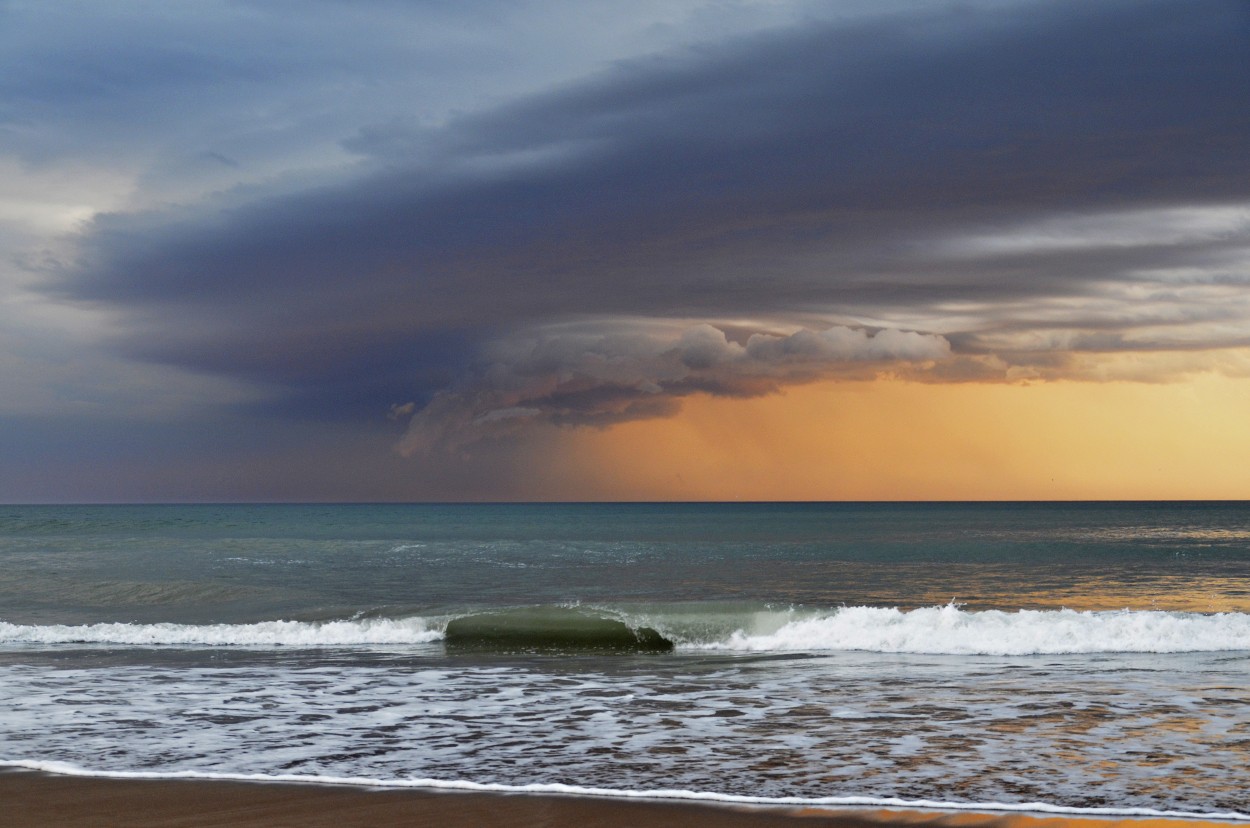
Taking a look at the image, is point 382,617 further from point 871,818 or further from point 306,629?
point 871,818

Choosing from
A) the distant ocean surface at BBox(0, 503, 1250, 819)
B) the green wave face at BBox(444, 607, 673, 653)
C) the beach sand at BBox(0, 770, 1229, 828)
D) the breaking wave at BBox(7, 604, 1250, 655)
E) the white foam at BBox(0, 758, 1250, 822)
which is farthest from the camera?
the green wave face at BBox(444, 607, 673, 653)

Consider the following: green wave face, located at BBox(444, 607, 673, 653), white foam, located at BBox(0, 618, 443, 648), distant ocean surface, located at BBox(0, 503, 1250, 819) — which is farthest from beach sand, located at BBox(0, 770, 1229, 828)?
white foam, located at BBox(0, 618, 443, 648)

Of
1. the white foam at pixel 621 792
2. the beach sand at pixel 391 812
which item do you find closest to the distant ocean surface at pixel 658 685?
the white foam at pixel 621 792

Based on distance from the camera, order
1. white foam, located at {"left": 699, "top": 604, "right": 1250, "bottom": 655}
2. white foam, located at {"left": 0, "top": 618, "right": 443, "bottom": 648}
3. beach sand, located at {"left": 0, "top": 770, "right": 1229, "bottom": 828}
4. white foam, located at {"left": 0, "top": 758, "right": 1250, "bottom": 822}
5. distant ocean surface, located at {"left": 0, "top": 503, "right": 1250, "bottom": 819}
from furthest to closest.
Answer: white foam, located at {"left": 0, "top": 618, "right": 443, "bottom": 648} → white foam, located at {"left": 699, "top": 604, "right": 1250, "bottom": 655} → distant ocean surface, located at {"left": 0, "top": 503, "right": 1250, "bottom": 819} → white foam, located at {"left": 0, "top": 758, "right": 1250, "bottom": 822} → beach sand, located at {"left": 0, "top": 770, "right": 1229, "bottom": 828}

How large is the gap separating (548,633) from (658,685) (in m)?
7.49

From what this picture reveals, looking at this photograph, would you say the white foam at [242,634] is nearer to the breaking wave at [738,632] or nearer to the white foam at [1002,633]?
the breaking wave at [738,632]

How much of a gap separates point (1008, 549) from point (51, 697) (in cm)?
4794

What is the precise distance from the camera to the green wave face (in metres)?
19.2

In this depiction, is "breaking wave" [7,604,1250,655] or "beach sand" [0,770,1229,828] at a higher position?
"beach sand" [0,770,1229,828]

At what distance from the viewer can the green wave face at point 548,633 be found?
19188 millimetres

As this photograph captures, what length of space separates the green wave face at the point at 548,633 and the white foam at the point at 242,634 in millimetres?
915

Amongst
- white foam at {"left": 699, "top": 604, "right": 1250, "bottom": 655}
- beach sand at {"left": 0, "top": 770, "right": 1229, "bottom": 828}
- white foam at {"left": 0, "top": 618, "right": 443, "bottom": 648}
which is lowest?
white foam at {"left": 0, "top": 618, "right": 443, "bottom": 648}

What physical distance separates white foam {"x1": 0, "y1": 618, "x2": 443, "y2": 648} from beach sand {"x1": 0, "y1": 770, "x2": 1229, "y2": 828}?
12.2 meters

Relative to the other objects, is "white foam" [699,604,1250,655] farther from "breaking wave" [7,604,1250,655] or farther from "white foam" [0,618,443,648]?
"white foam" [0,618,443,648]
